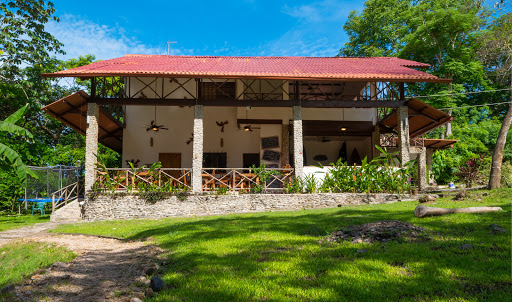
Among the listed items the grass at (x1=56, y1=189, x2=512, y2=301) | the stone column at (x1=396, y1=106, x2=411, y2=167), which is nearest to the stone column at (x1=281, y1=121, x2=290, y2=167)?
the stone column at (x1=396, y1=106, x2=411, y2=167)

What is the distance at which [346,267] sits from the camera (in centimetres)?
400

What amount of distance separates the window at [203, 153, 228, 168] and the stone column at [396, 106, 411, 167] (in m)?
8.92

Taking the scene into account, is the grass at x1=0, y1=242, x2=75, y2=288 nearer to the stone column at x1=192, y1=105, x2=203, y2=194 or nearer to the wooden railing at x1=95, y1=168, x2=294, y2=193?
the wooden railing at x1=95, y1=168, x2=294, y2=193

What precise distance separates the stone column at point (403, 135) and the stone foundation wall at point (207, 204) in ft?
8.50

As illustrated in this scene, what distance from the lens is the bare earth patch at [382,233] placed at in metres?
5.17

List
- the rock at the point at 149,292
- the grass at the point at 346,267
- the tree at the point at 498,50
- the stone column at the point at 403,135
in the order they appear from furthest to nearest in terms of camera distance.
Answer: the tree at the point at 498,50 < the stone column at the point at 403,135 < the rock at the point at 149,292 < the grass at the point at 346,267

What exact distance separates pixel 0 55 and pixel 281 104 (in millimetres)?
18453

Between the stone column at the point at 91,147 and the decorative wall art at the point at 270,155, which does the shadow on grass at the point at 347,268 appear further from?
the decorative wall art at the point at 270,155

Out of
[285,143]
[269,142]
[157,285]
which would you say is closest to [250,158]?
[269,142]

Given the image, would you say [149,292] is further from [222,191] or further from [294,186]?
[294,186]

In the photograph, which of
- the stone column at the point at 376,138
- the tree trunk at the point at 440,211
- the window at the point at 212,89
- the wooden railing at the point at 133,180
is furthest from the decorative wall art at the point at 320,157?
the tree trunk at the point at 440,211

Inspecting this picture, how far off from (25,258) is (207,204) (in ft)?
23.1

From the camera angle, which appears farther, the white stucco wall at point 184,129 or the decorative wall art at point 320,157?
the decorative wall art at point 320,157

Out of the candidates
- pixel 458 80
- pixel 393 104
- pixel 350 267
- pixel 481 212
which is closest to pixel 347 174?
pixel 393 104
